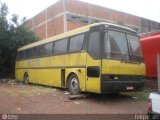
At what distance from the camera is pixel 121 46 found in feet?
39.3

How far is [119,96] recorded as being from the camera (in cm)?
1359

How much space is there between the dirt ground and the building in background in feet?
83.9

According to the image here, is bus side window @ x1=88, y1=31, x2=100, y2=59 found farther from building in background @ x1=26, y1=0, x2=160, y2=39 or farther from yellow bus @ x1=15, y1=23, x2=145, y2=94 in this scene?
building in background @ x1=26, y1=0, x2=160, y2=39

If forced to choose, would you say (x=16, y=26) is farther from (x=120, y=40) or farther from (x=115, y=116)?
(x=115, y=116)

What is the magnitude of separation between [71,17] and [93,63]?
2801 centimetres

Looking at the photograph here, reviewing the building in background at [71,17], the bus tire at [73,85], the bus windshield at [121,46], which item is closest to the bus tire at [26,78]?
the bus tire at [73,85]

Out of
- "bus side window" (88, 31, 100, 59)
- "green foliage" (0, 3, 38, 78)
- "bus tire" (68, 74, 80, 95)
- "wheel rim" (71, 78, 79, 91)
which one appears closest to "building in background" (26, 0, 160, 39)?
"green foliage" (0, 3, 38, 78)

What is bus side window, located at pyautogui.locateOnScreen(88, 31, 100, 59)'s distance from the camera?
38.1 ft

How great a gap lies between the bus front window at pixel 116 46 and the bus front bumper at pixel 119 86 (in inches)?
38.6

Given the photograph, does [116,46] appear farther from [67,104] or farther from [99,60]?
[67,104]

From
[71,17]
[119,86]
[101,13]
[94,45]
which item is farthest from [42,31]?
[119,86]

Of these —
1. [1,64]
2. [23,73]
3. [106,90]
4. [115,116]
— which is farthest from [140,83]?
[1,64]

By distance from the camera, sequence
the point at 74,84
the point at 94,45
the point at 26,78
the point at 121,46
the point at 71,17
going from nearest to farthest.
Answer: the point at 94,45 → the point at 121,46 → the point at 74,84 → the point at 26,78 → the point at 71,17

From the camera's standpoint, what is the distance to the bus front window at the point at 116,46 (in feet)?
37.8
